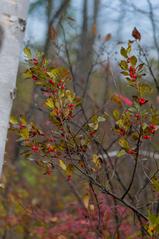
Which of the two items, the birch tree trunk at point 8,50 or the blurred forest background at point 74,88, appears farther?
the blurred forest background at point 74,88

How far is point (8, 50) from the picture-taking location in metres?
1.98

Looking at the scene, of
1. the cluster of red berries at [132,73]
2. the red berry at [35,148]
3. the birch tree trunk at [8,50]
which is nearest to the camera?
the birch tree trunk at [8,50]

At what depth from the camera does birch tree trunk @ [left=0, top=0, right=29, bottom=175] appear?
1.94 m

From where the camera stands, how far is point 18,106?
6859mm

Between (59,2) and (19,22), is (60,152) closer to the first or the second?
(19,22)

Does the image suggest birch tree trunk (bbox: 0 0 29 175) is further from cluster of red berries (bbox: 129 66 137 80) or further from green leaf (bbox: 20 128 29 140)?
cluster of red berries (bbox: 129 66 137 80)

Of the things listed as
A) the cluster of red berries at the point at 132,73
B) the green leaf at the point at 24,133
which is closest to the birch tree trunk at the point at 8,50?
the green leaf at the point at 24,133

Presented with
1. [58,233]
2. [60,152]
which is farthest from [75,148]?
[58,233]

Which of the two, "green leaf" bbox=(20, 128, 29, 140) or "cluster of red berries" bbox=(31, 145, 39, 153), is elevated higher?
"green leaf" bbox=(20, 128, 29, 140)

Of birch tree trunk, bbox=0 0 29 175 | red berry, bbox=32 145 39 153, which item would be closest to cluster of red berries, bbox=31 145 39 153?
red berry, bbox=32 145 39 153

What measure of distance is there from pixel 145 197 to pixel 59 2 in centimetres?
364

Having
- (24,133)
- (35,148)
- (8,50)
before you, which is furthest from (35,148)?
(8,50)

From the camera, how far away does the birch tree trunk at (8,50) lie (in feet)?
6.37

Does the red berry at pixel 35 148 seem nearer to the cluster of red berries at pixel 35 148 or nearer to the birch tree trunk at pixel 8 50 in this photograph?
the cluster of red berries at pixel 35 148
